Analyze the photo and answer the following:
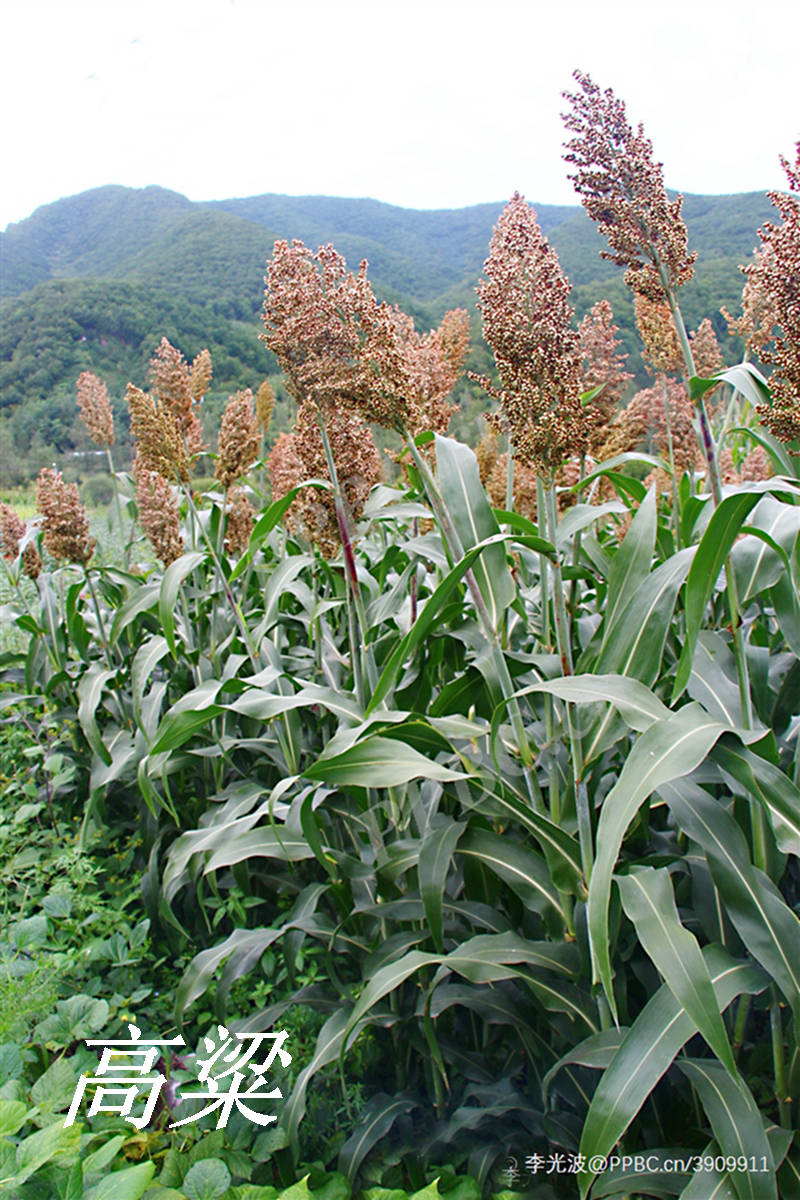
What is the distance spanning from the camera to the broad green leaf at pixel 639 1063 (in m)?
1.17

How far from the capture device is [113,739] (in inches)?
120

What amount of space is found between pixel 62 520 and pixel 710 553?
8.55 ft

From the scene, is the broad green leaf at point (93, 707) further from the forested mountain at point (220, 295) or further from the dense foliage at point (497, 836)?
the forested mountain at point (220, 295)

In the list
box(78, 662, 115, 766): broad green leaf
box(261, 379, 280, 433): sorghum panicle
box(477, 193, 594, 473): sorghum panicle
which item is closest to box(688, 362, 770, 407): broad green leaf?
box(477, 193, 594, 473): sorghum panicle

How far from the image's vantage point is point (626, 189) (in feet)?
4.99

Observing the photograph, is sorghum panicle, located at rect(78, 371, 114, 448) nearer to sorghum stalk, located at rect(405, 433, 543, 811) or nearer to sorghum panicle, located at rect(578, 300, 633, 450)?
sorghum panicle, located at rect(578, 300, 633, 450)

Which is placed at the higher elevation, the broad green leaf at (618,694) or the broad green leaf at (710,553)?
the broad green leaf at (710,553)

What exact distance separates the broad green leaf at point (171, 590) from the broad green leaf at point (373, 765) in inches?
43.1

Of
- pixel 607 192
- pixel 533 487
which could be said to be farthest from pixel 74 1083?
pixel 533 487

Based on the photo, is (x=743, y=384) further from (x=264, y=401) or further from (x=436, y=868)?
(x=264, y=401)

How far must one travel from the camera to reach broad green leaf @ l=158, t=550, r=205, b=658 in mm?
2367

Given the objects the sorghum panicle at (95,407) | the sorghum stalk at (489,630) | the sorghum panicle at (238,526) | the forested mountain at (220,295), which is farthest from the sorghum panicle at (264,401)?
the sorghum stalk at (489,630)

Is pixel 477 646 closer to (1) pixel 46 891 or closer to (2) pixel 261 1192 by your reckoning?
(2) pixel 261 1192

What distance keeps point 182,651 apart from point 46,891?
3.46 feet
